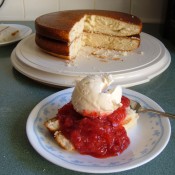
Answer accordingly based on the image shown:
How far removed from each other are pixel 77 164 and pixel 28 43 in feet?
2.76

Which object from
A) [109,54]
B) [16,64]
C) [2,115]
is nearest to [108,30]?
[109,54]

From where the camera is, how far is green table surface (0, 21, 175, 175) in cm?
66

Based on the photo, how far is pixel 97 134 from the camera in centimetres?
69

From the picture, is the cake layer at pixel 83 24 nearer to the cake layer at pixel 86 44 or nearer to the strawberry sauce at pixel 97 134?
the cake layer at pixel 86 44

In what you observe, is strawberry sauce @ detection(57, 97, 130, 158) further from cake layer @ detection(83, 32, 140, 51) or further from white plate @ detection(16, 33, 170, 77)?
cake layer @ detection(83, 32, 140, 51)

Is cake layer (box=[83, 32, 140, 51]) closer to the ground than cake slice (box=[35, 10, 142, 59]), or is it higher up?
closer to the ground

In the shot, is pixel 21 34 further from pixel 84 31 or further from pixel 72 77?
pixel 72 77

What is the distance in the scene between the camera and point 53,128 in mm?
723

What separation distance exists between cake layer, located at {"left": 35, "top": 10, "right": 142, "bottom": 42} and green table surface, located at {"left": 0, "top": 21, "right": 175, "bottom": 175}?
8.5 inches

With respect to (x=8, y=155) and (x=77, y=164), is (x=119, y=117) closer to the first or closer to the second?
(x=77, y=164)

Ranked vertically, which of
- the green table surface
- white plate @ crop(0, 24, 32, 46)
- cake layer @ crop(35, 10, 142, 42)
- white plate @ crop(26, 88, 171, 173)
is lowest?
the green table surface

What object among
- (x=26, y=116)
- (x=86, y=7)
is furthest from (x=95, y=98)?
(x=86, y=7)

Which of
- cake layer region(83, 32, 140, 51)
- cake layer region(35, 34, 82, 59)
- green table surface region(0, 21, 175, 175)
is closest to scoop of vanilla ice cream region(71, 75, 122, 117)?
green table surface region(0, 21, 175, 175)

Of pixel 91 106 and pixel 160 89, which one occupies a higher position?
pixel 91 106
